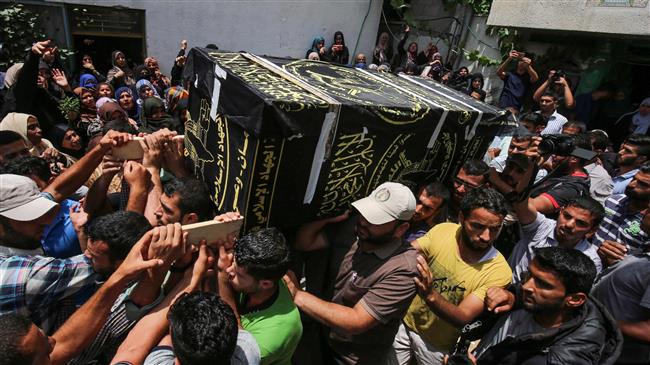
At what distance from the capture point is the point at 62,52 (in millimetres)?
7246

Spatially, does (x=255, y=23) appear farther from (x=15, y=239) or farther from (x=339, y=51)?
(x=15, y=239)

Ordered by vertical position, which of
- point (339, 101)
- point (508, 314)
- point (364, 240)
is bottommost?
point (508, 314)

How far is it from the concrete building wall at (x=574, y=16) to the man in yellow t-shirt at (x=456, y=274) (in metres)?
5.53

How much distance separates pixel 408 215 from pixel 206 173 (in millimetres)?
1410

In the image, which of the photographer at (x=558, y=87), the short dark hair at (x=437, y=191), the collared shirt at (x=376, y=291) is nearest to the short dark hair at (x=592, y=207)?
the short dark hair at (x=437, y=191)

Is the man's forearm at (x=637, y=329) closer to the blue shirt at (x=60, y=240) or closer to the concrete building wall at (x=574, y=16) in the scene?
the blue shirt at (x=60, y=240)

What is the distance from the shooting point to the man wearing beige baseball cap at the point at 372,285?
84.1 inches

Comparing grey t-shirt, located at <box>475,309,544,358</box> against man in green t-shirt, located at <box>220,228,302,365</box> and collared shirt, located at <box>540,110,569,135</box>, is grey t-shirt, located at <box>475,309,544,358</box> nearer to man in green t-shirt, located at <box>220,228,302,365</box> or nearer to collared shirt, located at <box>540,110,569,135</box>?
man in green t-shirt, located at <box>220,228,302,365</box>

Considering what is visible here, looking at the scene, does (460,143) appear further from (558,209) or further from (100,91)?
(100,91)

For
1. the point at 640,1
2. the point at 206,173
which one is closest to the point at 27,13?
the point at 206,173

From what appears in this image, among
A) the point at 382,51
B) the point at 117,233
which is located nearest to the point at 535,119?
the point at 117,233

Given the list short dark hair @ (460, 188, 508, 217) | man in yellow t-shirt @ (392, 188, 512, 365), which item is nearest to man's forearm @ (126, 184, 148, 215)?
man in yellow t-shirt @ (392, 188, 512, 365)

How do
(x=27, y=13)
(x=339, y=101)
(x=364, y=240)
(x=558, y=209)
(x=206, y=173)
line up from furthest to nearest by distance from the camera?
(x=27, y=13), (x=558, y=209), (x=206, y=173), (x=364, y=240), (x=339, y=101)

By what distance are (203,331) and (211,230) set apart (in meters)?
0.62
